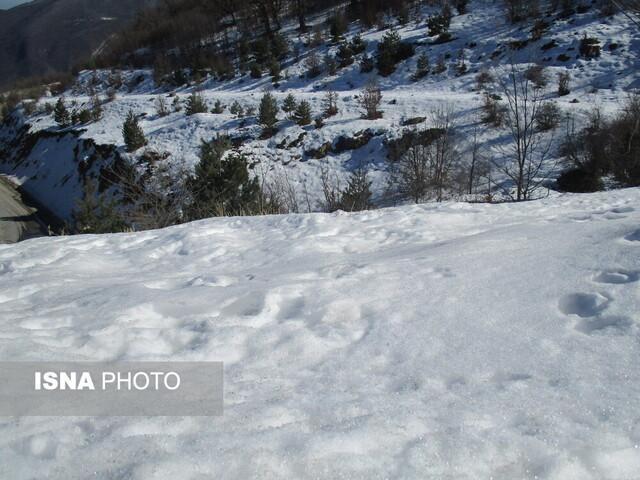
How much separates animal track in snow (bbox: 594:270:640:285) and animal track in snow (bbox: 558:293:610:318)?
21 cm

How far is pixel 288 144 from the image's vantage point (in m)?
13.8

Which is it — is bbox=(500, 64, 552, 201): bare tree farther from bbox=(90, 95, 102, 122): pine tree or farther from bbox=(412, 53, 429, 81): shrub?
bbox=(90, 95, 102, 122): pine tree

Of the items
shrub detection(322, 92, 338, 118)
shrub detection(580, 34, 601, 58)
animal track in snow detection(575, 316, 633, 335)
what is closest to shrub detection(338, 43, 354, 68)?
shrub detection(322, 92, 338, 118)

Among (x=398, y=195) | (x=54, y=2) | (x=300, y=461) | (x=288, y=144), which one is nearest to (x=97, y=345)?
(x=300, y=461)

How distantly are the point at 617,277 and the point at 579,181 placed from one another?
9.74 m

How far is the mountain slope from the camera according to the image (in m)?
45.8

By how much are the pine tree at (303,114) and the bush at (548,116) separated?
7273mm

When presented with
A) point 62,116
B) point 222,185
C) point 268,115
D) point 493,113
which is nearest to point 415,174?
point 493,113

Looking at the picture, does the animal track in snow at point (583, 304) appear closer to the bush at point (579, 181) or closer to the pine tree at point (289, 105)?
the bush at point (579, 181)

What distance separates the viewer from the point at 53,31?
5031 cm

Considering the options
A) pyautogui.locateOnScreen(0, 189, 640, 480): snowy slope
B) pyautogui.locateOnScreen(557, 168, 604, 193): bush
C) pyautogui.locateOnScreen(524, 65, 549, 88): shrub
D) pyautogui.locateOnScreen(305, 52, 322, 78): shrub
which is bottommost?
pyautogui.locateOnScreen(557, 168, 604, 193): bush

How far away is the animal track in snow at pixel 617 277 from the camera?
2326mm

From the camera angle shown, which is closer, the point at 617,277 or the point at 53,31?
the point at 617,277

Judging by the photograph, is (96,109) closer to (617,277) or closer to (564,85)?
(564,85)
